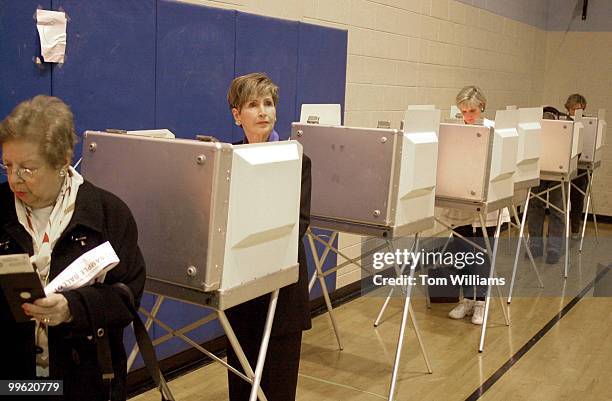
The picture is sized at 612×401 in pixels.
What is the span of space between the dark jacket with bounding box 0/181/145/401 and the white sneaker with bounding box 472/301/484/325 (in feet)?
9.84

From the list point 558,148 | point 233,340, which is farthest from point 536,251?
point 233,340

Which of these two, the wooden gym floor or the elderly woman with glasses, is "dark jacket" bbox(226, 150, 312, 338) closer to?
the elderly woman with glasses

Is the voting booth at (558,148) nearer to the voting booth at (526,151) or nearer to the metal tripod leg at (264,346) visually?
the voting booth at (526,151)

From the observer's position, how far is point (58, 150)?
1574 mm

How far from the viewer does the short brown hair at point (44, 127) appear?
1.54 m

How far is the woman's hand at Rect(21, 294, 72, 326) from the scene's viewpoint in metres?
1.47

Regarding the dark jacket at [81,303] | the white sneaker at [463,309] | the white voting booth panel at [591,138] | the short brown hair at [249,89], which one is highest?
the short brown hair at [249,89]

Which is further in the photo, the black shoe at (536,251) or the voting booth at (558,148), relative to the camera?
the black shoe at (536,251)

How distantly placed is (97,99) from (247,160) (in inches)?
42.0

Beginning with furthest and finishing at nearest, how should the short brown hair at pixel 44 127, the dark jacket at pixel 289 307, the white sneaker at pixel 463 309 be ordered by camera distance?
the white sneaker at pixel 463 309 → the dark jacket at pixel 289 307 → the short brown hair at pixel 44 127

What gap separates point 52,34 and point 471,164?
6.62 feet

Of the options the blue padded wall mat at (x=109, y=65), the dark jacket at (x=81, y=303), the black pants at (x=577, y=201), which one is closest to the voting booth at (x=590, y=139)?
the black pants at (x=577, y=201)

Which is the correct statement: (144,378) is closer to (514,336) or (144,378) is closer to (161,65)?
(161,65)

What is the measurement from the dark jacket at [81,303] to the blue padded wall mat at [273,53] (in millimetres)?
1888
